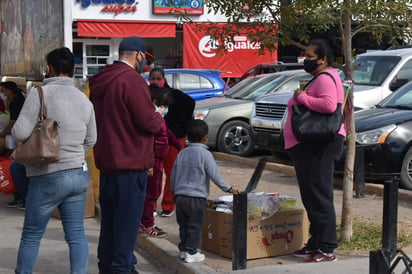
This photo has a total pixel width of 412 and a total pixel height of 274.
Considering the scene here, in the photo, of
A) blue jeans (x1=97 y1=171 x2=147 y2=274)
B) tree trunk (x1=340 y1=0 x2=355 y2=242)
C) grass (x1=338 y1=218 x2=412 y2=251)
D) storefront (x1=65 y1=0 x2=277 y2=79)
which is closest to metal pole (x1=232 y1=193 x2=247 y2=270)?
blue jeans (x1=97 y1=171 x2=147 y2=274)

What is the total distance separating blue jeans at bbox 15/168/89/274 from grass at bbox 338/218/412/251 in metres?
2.67

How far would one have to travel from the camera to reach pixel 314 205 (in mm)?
6223

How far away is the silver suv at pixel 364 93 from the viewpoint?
12516 millimetres

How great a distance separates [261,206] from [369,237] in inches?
51.0

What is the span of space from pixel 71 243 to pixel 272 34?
123 inches

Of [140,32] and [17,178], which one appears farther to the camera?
[140,32]

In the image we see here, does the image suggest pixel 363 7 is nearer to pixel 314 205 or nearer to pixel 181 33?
pixel 314 205

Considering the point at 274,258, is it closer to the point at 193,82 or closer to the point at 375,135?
the point at 375,135

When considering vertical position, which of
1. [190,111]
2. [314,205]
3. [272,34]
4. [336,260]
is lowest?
[336,260]

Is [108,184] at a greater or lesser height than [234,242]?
greater

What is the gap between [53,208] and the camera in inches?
206

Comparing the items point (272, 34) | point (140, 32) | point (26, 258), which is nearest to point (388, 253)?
point (26, 258)

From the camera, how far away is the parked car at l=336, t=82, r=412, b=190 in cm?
988

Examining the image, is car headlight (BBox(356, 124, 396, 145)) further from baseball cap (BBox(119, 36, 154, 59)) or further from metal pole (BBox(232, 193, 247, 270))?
baseball cap (BBox(119, 36, 154, 59))
